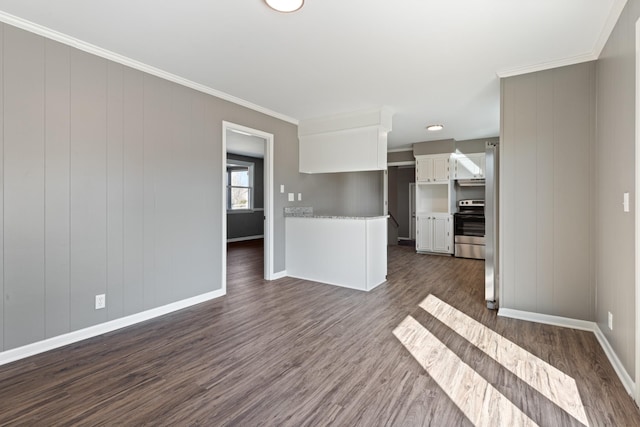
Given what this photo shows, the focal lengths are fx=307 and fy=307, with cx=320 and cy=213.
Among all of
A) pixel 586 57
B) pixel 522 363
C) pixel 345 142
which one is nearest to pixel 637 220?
pixel 522 363

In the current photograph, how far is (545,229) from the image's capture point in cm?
296

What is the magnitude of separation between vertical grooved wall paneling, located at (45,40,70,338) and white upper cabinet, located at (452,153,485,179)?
644 centimetres

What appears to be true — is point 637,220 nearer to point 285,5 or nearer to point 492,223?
point 492,223

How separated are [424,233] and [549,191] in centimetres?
408

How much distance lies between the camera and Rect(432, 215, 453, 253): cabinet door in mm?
6656

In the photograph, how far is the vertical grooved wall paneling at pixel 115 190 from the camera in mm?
2775

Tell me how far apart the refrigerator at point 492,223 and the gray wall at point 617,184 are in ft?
2.73

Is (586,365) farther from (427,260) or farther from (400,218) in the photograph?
(400,218)

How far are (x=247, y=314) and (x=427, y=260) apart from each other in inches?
165

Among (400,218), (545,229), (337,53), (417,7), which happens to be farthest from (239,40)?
(400,218)

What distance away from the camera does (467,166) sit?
6605 millimetres

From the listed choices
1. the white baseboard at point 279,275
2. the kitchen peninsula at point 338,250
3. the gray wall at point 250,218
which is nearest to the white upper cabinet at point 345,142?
the kitchen peninsula at point 338,250

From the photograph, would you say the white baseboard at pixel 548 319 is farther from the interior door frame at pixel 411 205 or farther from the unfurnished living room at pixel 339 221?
the interior door frame at pixel 411 205

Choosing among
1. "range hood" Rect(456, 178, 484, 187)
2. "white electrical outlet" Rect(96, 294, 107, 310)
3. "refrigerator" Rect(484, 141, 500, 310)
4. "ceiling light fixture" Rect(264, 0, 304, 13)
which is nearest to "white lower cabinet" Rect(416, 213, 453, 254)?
"range hood" Rect(456, 178, 484, 187)
